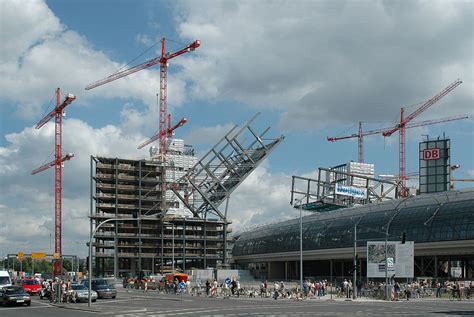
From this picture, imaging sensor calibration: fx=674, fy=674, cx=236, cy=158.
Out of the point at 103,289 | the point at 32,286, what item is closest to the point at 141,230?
the point at 32,286

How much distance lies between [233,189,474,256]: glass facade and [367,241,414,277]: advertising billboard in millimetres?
26973

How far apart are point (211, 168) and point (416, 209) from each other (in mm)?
57441

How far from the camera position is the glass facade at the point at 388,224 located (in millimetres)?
98000

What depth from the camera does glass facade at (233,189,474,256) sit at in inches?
3858

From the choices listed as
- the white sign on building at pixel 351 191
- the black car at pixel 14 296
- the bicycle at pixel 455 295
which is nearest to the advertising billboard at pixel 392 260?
the bicycle at pixel 455 295

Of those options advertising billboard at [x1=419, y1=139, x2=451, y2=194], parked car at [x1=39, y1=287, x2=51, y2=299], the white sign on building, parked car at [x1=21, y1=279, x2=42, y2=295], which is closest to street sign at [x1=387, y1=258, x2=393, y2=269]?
parked car at [x1=39, y1=287, x2=51, y2=299]

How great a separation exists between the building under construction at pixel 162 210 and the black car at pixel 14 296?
9602cm

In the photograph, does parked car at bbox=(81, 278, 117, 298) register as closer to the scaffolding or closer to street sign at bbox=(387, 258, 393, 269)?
→ street sign at bbox=(387, 258, 393, 269)

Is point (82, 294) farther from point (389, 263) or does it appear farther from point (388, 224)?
point (388, 224)

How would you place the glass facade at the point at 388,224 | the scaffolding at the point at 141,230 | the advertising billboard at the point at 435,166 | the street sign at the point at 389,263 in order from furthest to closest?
the scaffolding at the point at 141,230 → the advertising billboard at the point at 435,166 → the glass facade at the point at 388,224 → the street sign at the point at 389,263

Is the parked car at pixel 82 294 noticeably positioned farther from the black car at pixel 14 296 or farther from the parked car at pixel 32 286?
the parked car at pixel 32 286

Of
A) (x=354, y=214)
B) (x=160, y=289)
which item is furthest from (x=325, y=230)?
(x=160, y=289)

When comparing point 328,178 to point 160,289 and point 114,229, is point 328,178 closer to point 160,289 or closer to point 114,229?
point 114,229

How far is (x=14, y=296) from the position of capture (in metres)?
50.3
